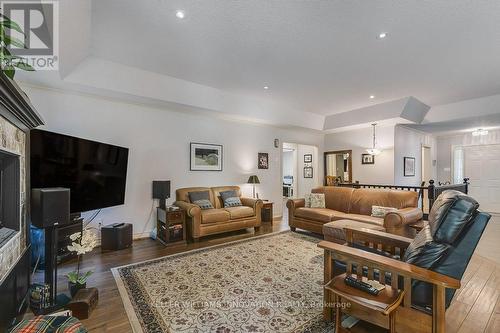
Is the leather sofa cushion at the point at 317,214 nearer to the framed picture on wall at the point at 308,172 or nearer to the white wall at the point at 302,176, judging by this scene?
the white wall at the point at 302,176

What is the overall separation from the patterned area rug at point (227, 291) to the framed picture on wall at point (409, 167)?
14.3 ft

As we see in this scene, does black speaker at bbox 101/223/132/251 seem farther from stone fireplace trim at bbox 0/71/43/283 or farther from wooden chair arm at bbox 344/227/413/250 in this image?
wooden chair arm at bbox 344/227/413/250

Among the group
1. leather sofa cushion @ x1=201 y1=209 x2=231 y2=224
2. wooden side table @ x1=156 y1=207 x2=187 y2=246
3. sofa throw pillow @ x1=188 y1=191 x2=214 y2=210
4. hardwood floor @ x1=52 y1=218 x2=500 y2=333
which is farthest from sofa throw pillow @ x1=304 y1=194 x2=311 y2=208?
wooden side table @ x1=156 y1=207 x2=187 y2=246

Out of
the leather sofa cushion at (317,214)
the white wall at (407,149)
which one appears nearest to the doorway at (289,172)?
the white wall at (407,149)

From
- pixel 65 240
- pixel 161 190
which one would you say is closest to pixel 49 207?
pixel 65 240

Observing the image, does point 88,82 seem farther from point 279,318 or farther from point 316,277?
point 316,277

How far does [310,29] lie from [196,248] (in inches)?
133

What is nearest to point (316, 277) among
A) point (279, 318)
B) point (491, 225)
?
point (279, 318)

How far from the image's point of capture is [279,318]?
6.38 ft

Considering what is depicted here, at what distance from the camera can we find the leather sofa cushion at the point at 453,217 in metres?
1.45

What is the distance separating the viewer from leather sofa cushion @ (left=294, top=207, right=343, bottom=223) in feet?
13.6

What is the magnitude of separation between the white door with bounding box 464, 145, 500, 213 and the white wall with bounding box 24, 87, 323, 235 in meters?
6.71

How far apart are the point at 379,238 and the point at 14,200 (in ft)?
10.6

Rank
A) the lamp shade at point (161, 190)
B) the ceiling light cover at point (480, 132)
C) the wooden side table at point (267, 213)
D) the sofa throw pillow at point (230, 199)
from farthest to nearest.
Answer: the ceiling light cover at point (480, 132), the wooden side table at point (267, 213), the sofa throw pillow at point (230, 199), the lamp shade at point (161, 190)
